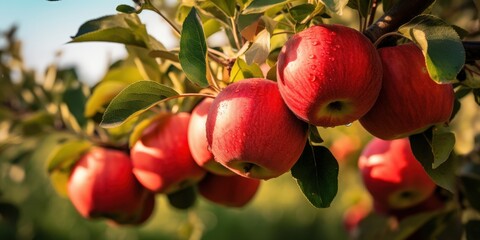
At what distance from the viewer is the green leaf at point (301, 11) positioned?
77 cm

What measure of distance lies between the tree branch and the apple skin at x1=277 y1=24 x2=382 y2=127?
71 millimetres

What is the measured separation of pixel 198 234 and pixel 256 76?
0.74 meters

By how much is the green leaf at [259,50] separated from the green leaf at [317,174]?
5.5 inches

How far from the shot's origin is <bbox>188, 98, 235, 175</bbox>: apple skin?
0.94 m

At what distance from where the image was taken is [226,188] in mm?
1116

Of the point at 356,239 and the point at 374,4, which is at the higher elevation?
the point at 374,4

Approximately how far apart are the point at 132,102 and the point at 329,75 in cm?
26

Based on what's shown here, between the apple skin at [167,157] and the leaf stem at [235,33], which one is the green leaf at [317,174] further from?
Answer: the apple skin at [167,157]

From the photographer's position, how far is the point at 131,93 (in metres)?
0.82

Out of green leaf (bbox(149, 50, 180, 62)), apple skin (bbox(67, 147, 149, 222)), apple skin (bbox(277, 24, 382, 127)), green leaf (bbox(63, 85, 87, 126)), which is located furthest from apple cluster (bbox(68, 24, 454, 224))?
green leaf (bbox(63, 85, 87, 126))

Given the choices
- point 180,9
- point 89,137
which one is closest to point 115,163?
point 89,137

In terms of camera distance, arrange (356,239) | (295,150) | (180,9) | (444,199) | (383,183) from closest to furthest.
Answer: (295,150) → (180,9) → (383,183) → (444,199) → (356,239)

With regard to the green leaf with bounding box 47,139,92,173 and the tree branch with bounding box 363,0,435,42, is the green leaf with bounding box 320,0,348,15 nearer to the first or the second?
the tree branch with bounding box 363,0,435,42

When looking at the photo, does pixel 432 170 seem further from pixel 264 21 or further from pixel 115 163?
pixel 115 163
